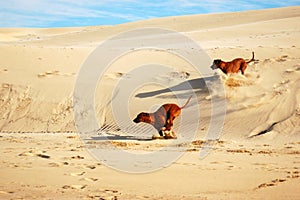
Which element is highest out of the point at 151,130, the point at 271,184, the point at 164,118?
the point at 164,118

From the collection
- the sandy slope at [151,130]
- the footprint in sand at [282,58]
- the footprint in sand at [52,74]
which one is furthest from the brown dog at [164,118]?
the footprint in sand at [52,74]

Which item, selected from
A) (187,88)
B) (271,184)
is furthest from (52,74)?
(271,184)

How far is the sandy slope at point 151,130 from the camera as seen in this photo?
15.6 feet

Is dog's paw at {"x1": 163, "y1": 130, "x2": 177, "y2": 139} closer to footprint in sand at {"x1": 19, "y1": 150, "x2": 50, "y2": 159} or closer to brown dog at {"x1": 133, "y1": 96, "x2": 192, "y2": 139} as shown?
brown dog at {"x1": 133, "y1": 96, "x2": 192, "y2": 139}

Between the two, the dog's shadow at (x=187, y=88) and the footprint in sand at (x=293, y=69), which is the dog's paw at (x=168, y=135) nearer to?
the dog's shadow at (x=187, y=88)

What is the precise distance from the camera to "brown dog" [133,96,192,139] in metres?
8.44

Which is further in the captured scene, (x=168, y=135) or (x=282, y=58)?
(x=282, y=58)

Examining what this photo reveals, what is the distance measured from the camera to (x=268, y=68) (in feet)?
36.2

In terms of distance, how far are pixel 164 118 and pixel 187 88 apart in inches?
94.7

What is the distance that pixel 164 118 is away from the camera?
848 cm

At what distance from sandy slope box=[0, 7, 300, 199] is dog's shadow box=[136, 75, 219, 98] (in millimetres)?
34

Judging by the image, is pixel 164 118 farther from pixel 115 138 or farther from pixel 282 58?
pixel 282 58

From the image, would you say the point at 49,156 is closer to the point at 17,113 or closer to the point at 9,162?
the point at 9,162

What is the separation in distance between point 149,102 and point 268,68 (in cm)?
323
